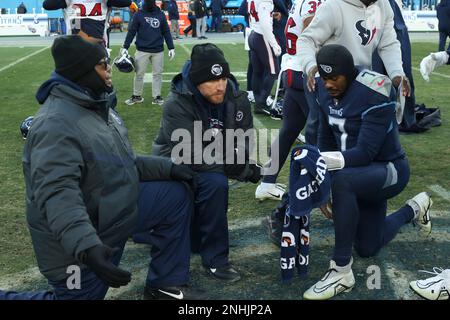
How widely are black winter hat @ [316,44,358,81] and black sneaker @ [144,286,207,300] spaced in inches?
55.8

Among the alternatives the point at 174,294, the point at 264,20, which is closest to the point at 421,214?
the point at 174,294

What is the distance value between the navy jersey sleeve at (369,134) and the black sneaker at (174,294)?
42.8 inches

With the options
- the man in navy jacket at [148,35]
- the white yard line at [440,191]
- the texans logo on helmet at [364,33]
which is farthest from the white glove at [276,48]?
the texans logo on helmet at [364,33]

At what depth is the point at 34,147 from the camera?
253 centimetres

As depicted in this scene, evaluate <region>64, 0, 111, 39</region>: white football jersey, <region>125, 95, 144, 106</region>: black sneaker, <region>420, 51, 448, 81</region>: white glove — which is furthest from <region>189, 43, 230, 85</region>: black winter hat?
<region>125, 95, 144, 106</region>: black sneaker

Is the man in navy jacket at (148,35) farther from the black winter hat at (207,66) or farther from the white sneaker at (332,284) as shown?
the white sneaker at (332,284)

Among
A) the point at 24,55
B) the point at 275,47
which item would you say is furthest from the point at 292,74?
the point at 24,55

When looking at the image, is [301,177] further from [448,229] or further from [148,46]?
[148,46]

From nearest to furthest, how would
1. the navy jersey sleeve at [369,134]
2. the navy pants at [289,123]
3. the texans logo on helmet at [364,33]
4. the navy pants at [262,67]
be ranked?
the navy jersey sleeve at [369,134]
the texans logo on helmet at [364,33]
the navy pants at [289,123]
the navy pants at [262,67]

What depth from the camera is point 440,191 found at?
4.84 m

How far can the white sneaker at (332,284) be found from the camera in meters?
3.20

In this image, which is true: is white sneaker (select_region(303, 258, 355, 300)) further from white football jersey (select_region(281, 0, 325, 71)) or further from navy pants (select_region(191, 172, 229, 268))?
white football jersey (select_region(281, 0, 325, 71))

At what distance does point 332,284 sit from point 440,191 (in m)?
2.02
